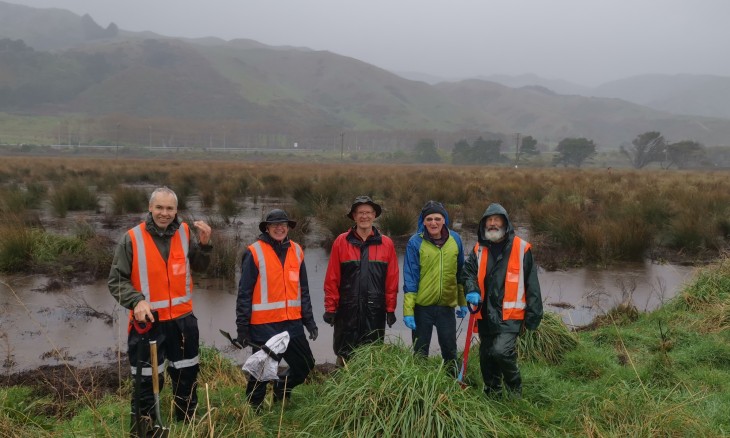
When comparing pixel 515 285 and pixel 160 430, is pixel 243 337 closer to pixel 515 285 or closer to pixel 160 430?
pixel 160 430

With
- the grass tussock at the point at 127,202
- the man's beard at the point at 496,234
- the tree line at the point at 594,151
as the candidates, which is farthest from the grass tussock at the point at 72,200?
the tree line at the point at 594,151

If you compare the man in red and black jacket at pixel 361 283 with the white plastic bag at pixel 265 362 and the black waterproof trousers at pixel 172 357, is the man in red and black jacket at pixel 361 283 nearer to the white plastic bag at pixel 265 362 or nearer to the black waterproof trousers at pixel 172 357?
the white plastic bag at pixel 265 362

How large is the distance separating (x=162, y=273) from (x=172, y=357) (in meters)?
0.59

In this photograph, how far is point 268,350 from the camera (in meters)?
3.71

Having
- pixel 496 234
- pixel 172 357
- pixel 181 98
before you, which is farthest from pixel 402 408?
pixel 181 98

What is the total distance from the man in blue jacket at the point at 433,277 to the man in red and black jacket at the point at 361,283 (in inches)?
7.1

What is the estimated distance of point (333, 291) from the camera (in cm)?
428

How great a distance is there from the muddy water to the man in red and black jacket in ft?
0.99

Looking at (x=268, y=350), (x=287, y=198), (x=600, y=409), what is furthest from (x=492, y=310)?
(x=287, y=198)

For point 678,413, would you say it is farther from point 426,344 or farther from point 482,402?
point 426,344

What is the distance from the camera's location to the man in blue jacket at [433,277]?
13.6 feet

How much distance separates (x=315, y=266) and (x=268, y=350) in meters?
5.99

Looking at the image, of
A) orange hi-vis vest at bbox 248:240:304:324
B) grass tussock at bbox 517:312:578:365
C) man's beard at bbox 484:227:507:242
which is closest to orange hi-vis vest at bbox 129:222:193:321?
orange hi-vis vest at bbox 248:240:304:324

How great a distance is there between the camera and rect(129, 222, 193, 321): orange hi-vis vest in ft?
11.0
